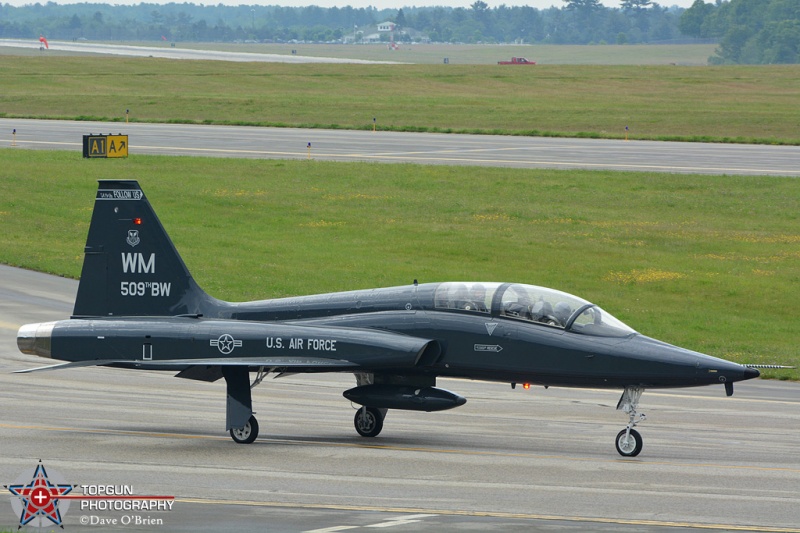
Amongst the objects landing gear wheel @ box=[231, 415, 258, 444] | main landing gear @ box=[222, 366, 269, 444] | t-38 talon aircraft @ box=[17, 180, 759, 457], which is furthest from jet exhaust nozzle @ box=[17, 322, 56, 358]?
landing gear wheel @ box=[231, 415, 258, 444]

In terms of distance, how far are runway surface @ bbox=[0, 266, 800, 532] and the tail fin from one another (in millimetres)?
A: 2071

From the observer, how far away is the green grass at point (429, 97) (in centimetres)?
8031

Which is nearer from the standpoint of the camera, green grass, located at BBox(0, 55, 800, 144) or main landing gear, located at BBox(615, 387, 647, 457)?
main landing gear, located at BBox(615, 387, 647, 457)

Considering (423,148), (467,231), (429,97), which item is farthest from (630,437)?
(429,97)

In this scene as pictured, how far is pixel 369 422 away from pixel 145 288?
15.2 ft

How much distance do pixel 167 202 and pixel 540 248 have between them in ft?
55.3

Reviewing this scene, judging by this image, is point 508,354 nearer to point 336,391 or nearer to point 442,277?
point 336,391

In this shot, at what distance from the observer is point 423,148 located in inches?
2579

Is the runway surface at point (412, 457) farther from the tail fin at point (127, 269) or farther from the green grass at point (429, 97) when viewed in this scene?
the green grass at point (429, 97)

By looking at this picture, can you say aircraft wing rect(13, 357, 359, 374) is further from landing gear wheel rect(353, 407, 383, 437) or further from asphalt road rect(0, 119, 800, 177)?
asphalt road rect(0, 119, 800, 177)

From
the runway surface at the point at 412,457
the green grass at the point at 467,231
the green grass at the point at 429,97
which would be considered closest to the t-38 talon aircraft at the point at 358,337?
the runway surface at the point at 412,457

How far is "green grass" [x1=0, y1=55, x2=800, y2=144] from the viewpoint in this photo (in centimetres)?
8031

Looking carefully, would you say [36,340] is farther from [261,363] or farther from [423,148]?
[423,148]

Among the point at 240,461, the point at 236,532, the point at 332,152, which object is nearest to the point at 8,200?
the point at 332,152
